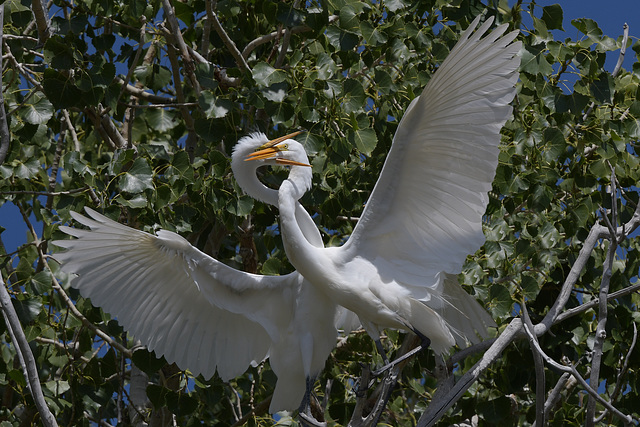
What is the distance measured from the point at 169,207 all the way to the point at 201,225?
0.72 feet

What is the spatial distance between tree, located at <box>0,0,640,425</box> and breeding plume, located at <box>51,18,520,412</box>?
0.48 ft

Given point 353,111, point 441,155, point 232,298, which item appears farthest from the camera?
point 232,298

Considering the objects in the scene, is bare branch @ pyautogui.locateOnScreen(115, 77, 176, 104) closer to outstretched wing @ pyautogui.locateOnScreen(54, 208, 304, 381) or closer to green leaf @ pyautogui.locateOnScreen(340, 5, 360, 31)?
outstretched wing @ pyautogui.locateOnScreen(54, 208, 304, 381)

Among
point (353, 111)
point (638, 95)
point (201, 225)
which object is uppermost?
point (638, 95)

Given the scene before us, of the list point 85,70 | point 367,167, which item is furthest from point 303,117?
point 85,70

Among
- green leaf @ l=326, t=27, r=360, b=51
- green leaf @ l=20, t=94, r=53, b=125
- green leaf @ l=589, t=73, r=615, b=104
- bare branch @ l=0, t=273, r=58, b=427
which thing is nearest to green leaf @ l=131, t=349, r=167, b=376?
bare branch @ l=0, t=273, r=58, b=427

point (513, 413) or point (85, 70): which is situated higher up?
point (85, 70)

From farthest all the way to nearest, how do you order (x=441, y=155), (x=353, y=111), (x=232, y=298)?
(x=232, y=298) → (x=353, y=111) → (x=441, y=155)

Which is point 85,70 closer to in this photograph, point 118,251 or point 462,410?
point 118,251

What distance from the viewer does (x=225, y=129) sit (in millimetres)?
→ 4254

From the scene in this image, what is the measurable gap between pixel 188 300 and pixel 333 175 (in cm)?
85

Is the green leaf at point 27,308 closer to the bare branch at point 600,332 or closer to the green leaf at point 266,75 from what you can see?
the green leaf at point 266,75

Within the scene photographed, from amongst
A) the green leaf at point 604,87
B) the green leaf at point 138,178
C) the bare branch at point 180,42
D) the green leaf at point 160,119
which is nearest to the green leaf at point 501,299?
the green leaf at point 604,87

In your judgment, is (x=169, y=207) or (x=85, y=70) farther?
(x=169, y=207)
